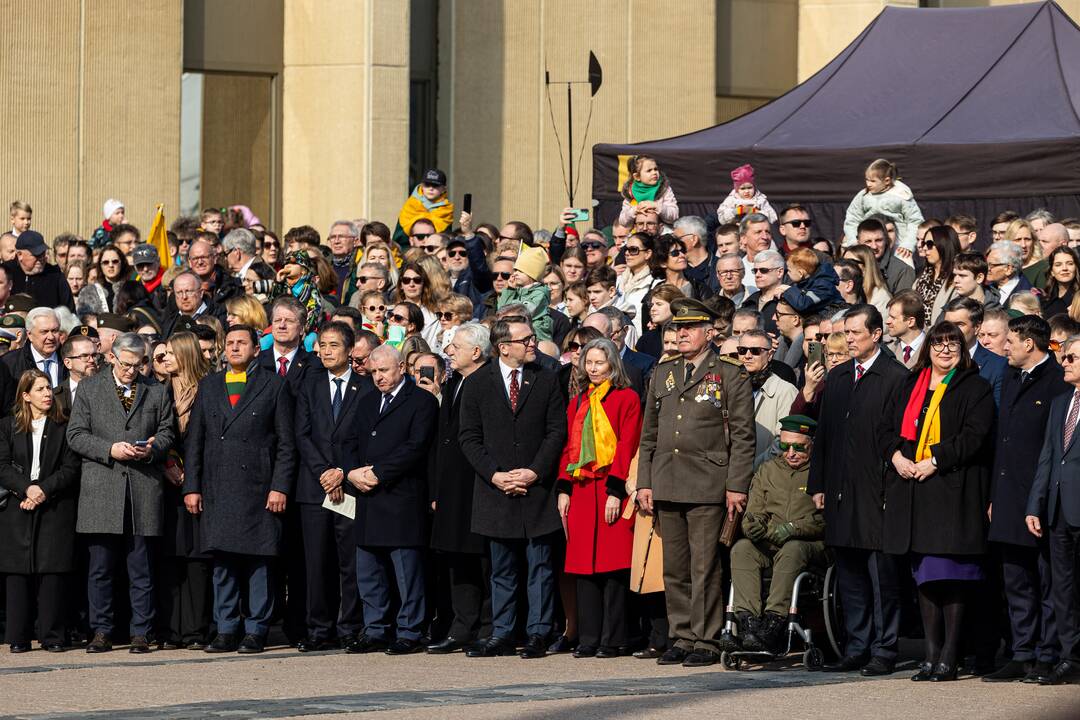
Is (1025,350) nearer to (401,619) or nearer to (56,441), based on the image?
(401,619)

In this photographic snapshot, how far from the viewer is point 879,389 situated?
1151 centimetres

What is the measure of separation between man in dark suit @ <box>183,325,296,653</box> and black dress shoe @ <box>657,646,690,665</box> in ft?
8.62

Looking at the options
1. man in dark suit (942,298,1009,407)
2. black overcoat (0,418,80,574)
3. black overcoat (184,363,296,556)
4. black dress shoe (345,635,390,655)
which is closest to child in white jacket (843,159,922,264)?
man in dark suit (942,298,1009,407)

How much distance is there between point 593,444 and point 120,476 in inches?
120

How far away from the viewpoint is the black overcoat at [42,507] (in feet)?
42.0

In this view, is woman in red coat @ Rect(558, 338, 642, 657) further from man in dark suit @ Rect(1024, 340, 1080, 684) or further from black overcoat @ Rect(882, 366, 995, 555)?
man in dark suit @ Rect(1024, 340, 1080, 684)

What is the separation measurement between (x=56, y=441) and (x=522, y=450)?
3018 mm

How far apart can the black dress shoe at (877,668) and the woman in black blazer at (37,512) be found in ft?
16.6

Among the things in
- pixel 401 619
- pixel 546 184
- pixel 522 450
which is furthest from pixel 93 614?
pixel 546 184

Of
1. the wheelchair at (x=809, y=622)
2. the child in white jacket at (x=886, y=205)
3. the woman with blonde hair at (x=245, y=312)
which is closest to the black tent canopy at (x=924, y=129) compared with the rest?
the child in white jacket at (x=886, y=205)

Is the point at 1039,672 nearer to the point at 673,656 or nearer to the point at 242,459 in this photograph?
the point at 673,656

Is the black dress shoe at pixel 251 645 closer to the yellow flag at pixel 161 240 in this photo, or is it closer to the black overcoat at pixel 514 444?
the black overcoat at pixel 514 444

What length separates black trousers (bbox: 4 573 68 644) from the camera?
41.9ft

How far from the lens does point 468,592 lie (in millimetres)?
12828
